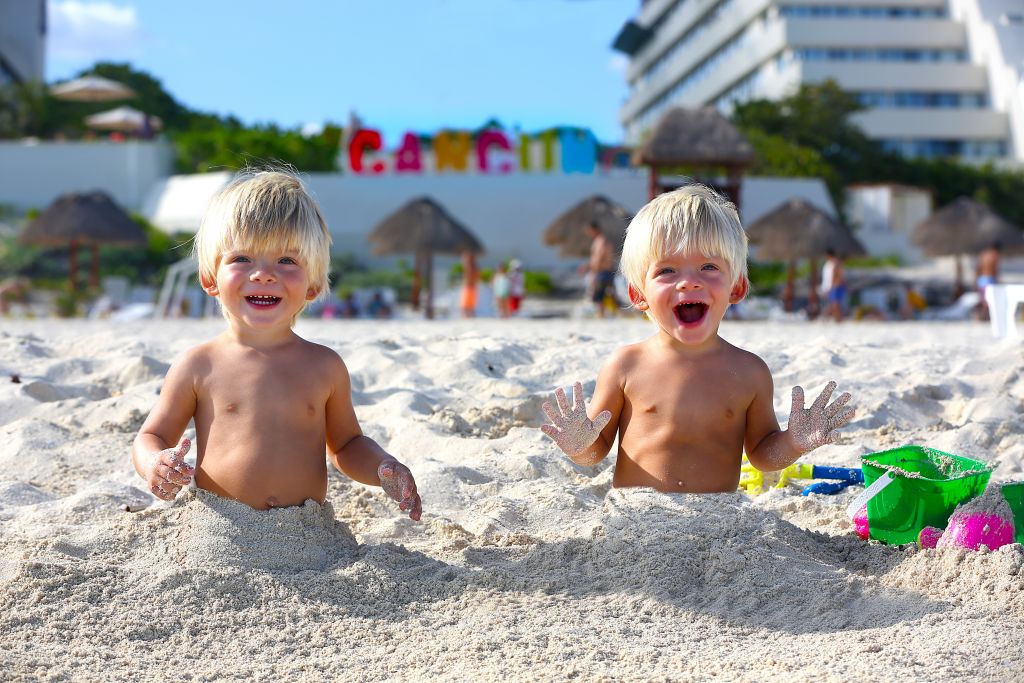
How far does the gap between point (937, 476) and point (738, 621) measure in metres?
0.77

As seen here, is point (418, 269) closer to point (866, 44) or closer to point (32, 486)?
point (32, 486)

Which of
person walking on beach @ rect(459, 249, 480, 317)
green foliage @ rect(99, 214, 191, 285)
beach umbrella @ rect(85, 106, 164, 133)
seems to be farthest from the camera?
beach umbrella @ rect(85, 106, 164, 133)

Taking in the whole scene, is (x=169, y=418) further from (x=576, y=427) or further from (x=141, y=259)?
(x=141, y=259)

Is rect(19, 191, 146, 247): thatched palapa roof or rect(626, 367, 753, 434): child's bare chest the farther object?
rect(19, 191, 146, 247): thatched palapa roof

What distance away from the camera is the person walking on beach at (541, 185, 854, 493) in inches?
104

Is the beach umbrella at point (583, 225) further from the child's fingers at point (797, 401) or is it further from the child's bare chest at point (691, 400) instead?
the child's fingers at point (797, 401)

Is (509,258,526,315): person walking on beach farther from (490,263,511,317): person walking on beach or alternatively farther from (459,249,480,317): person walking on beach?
(459,249,480,317): person walking on beach

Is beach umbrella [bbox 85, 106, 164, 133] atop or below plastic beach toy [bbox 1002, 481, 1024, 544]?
atop

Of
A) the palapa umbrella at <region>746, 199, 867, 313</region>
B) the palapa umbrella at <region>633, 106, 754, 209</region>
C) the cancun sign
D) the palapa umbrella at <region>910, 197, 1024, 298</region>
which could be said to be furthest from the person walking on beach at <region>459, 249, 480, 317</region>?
the cancun sign

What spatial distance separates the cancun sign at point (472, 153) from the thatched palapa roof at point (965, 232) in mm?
8514

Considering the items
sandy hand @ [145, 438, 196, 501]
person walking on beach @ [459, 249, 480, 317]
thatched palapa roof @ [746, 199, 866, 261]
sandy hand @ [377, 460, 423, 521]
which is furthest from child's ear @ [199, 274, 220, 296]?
thatched palapa roof @ [746, 199, 866, 261]

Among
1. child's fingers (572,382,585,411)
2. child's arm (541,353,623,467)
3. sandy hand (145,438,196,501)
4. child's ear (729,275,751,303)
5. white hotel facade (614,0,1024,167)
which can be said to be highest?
white hotel facade (614,0,1024,167)

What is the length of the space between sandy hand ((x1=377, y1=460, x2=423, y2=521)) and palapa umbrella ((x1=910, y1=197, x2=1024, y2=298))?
18656 millimetres

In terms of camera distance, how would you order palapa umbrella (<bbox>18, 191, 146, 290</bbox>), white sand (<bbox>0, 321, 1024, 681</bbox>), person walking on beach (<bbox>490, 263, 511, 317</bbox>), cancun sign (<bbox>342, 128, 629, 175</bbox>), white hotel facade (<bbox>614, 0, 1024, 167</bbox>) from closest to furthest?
white sand (<bbox>0, 321, 1024, 681</bbox>) < person walking on beach (<bbox>490, 263, 511, 317</bbox>) < palapa umbrella (<bbox>18, 191, 146, 290</bbox>) < cancun sign (<bbox>342, 128, 629, 175</bbox>) < white hotel facade (<bbox>614, 0, 1024, 167</bbox>)
